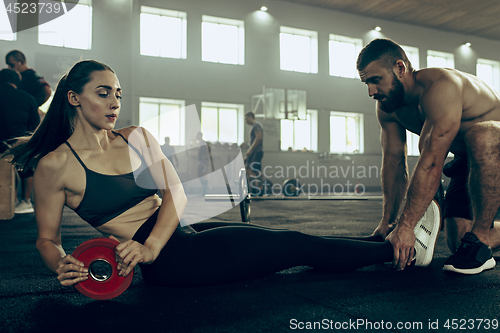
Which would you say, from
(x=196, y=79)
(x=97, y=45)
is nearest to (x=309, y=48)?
(x=196, y=79)

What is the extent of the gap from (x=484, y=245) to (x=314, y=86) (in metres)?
9.75

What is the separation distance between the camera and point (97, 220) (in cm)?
128

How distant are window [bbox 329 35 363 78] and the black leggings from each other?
10.6m

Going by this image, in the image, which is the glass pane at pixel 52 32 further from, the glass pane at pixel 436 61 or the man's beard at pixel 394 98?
the glass pane at pixel 436 61

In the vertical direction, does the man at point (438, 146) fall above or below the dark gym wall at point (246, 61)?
below

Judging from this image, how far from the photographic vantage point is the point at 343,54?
11477 mm

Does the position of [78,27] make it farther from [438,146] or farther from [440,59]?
[440,59]

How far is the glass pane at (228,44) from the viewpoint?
398 inches

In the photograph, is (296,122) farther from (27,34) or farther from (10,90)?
Answer: (10,90)

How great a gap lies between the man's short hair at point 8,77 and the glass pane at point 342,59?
9.00 metres

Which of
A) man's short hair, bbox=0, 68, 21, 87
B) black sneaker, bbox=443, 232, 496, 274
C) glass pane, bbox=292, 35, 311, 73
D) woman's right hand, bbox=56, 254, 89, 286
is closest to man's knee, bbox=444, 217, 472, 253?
black sneaker, bbox=443, 232, 496, 274

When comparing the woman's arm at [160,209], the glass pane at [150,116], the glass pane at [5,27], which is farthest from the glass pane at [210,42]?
the woman's arm at [160,209]

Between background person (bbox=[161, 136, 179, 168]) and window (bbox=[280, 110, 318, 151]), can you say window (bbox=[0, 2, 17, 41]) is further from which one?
window (bbox=[280, 110, 318, 151])

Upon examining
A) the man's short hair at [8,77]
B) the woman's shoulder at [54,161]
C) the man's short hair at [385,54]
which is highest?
the man's short hair at [8,77]
